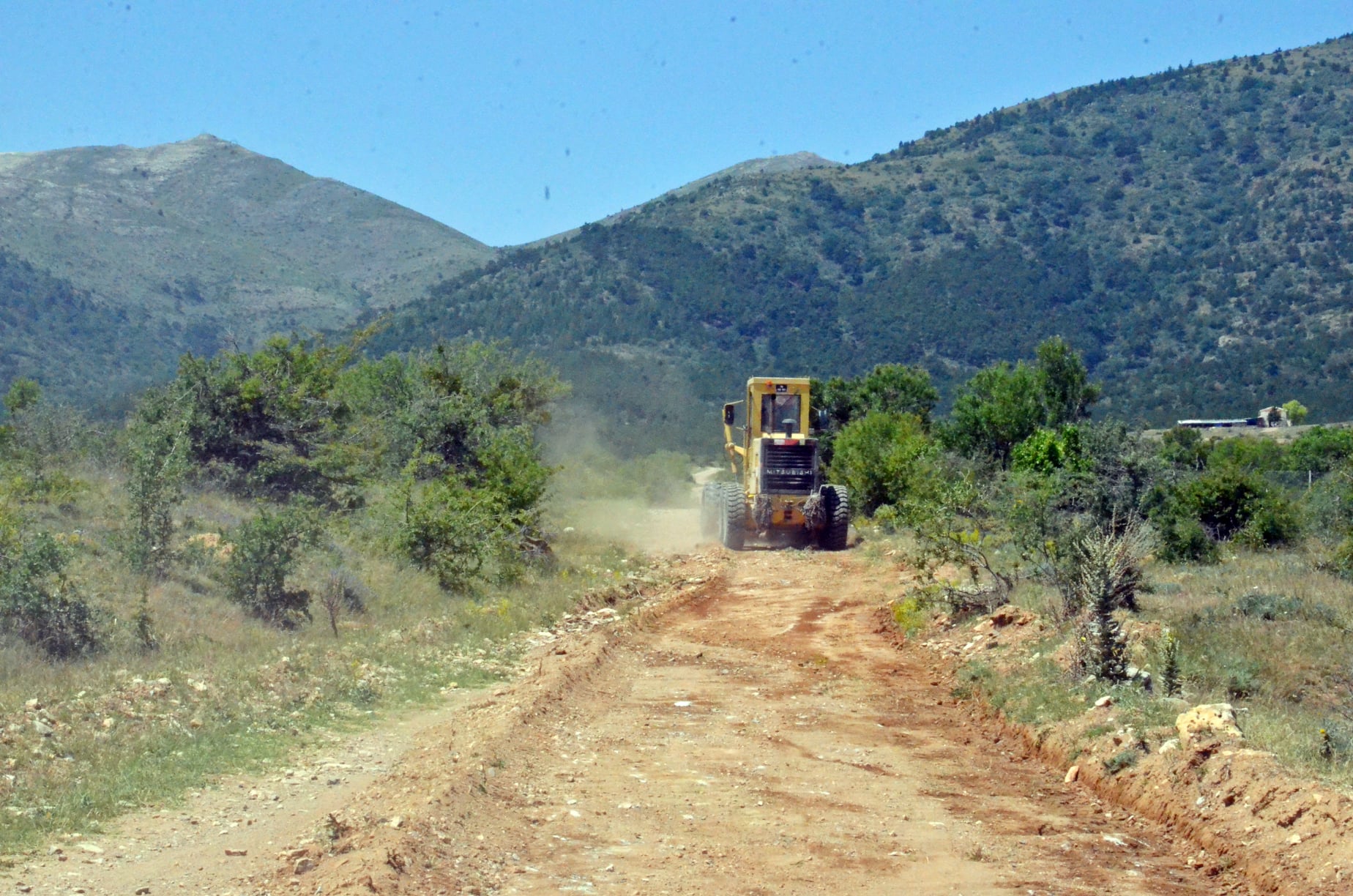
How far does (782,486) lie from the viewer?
88.9 feet

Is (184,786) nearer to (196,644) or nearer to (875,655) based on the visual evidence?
(196,644)

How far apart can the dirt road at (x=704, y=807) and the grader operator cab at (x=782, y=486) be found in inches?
501

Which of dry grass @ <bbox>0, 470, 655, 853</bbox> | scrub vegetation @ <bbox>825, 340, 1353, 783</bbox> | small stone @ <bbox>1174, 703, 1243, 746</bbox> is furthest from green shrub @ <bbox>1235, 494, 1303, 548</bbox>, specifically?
small stone @ <bbox>1174, 703, 1243, 746</bbox>

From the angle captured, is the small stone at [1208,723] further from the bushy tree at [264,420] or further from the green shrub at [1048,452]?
the green shrub at [1048,452]

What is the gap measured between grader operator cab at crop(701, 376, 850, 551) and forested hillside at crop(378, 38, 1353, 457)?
3789 centimetres

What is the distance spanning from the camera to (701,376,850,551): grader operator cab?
2705cm

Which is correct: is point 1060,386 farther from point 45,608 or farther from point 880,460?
point 45,608

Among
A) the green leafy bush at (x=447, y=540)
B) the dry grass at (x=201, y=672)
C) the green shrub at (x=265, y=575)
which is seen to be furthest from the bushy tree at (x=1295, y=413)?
the green shrub at (x=265, y=575)

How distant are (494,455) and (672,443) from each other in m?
43.4

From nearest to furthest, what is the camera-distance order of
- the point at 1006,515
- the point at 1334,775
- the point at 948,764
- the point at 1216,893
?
the point at 1216,893
the point at 1334,775
the point at 948,764
the point at 1006,515

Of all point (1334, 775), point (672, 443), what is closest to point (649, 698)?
point (1334, 775)

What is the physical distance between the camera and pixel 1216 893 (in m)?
7.32

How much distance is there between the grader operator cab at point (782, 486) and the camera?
27.0 meters

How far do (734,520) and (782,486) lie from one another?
131 centimetres
